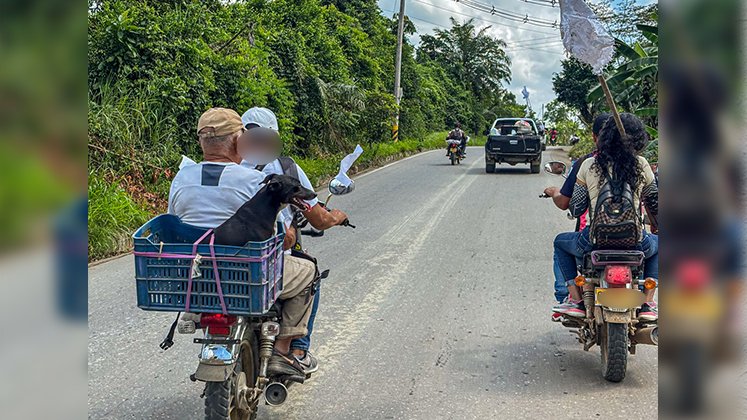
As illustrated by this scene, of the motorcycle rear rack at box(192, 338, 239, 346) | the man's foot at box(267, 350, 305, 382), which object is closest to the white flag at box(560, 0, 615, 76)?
the motorcycle rear rack at box(192, 338, 239, 346)

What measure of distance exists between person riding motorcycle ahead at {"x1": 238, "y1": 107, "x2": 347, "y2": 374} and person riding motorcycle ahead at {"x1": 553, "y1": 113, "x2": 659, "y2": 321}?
1.78 meters

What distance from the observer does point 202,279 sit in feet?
9.73

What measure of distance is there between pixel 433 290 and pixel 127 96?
24.5 ft

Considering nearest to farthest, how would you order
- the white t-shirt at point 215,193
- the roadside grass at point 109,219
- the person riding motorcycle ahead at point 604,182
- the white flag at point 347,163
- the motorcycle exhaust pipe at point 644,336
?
the white t-shirt at point 215,193 → the white flag at point 347,163 → the person riding motorcycle ahead at point 604,182 → the motorcycle exhaust pipe at point 644,336 → the roadside grass at point 109,219

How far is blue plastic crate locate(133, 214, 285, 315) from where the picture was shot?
295cm

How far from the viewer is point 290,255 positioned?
3844 millimetres

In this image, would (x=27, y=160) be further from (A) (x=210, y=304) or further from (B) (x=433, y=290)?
(B) (x=433, y=290)

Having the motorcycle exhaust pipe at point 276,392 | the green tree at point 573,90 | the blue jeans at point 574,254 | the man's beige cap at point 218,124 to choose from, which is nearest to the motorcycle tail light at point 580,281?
the blue jeans at point 574,254

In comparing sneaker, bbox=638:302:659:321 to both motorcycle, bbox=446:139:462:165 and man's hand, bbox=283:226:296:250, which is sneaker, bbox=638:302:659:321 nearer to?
man's hand, bbox=283:226:296:250

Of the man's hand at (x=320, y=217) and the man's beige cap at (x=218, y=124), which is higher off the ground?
the man's beige cap at (x=218, y=124)

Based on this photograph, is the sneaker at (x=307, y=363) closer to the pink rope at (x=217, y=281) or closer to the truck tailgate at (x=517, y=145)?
the pink rope at (x=217, y=281)

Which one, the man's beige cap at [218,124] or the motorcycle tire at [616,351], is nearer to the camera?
the man's beige cap at [218,124]

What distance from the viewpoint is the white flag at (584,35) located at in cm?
190

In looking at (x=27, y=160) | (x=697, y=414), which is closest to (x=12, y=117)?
(x=27, y=160)
